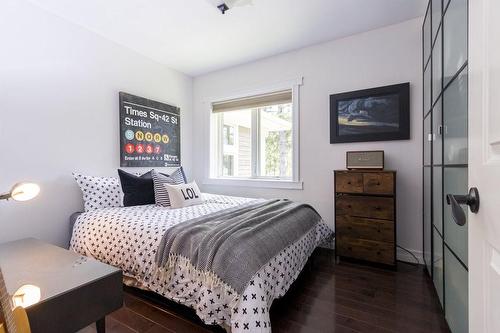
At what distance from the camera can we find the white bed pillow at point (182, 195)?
2549 mm

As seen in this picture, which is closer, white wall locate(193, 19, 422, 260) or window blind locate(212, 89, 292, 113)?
white wall locate(193, 19, 422, 260)

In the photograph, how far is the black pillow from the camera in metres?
2.64

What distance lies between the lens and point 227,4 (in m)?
2.22

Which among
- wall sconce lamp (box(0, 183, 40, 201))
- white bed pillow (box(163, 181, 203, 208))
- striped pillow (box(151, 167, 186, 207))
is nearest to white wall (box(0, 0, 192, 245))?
striped pillow (box(151, 167, 186, 207))

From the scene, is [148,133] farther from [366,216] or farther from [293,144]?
[366,216]

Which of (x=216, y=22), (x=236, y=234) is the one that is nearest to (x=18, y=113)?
(x=216, y=22)

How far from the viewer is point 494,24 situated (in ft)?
1.76

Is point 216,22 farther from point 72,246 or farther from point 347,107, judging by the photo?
point 72,246

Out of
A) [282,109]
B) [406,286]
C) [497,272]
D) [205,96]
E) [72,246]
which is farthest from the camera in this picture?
[205,96]

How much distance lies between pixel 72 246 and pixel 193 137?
2.31m

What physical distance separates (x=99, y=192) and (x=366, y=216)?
271 centimetres

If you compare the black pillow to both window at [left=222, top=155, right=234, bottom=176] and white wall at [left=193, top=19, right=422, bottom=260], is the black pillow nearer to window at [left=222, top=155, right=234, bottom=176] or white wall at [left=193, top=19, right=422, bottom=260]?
white wall at [left=193, top=19, right=422, bottom=260]

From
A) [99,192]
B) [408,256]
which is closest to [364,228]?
[408,256]

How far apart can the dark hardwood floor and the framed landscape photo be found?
1.43 m
